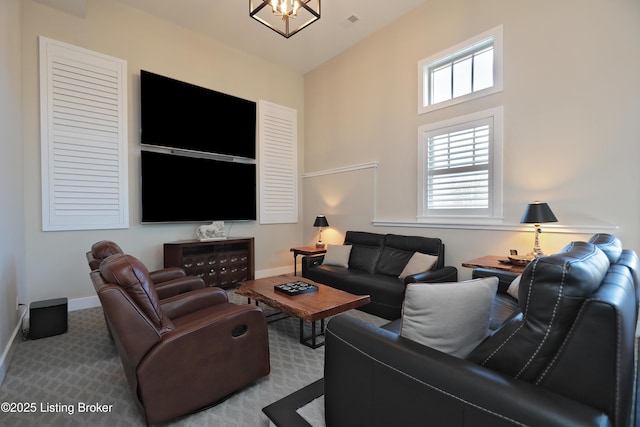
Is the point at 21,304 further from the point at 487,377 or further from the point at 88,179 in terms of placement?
the point at 487,377

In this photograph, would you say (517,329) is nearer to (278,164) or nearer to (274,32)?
(278,164)

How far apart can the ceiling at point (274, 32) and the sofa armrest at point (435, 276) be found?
364 centimetres

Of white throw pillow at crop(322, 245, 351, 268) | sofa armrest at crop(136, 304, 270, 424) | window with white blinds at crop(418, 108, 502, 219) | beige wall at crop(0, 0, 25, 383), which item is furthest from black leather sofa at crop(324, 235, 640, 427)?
white throw pillow at crop(322, 245, 351, 268)

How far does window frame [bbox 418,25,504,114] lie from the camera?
3.31m

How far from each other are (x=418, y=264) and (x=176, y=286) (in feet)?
8.79

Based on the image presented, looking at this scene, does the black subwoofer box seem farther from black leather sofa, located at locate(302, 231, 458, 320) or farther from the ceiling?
the ceiling

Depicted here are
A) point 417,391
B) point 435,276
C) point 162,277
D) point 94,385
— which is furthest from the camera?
point 435,276

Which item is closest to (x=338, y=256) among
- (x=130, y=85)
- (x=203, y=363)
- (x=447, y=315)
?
(x=203, y=363)

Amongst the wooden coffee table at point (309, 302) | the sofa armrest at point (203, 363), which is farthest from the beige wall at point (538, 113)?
the sofa armrest at point (203, 363)

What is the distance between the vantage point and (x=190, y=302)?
2.33 meters

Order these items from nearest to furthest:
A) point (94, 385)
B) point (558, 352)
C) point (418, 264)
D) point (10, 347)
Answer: point (558, 352), point (94, 385), point (10, 347), point (418, 264)

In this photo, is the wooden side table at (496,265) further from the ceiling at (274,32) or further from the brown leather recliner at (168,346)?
the ceiling at (274,32)

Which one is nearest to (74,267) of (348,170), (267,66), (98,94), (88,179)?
(88,179)

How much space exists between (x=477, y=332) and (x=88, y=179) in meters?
4.51
